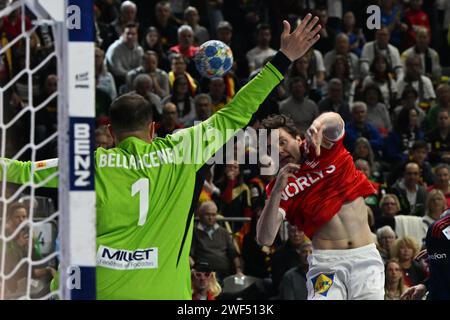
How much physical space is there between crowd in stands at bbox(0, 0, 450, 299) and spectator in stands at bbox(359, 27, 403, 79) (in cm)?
2

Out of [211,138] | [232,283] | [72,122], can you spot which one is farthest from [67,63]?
[232,283]

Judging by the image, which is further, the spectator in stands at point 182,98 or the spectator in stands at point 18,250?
the spectator in stands at point 182,98

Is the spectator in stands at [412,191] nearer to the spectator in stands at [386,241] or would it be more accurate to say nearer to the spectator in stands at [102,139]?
the spectator in stands at [386,241]

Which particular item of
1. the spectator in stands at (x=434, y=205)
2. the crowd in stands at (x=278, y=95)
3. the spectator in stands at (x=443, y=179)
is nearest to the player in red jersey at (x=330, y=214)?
the crowd in stands at (x=278, y=95)

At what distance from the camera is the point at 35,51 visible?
44.9 ft

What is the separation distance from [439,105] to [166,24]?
177 inches

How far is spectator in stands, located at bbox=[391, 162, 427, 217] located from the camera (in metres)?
13.9

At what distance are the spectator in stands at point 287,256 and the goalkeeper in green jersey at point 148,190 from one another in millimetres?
6075

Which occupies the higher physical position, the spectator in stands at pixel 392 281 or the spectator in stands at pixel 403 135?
the spectator in stands at pixel 403 135

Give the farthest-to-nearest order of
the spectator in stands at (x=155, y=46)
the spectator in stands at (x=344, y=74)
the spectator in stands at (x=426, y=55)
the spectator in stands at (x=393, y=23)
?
the spectator in stands at (x=393, y=23) < the spectator in stands at (x=426, y=55) < the spectator in stands at (x=344, y=74) < the spectator in stands at (x=155, y=46)

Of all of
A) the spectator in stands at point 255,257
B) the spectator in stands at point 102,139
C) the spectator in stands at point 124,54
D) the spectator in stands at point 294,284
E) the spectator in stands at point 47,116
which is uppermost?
the spectator in stands at point 124,54

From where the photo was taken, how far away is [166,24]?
17.0 meters

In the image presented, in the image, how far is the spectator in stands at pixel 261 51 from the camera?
16672 millimetres

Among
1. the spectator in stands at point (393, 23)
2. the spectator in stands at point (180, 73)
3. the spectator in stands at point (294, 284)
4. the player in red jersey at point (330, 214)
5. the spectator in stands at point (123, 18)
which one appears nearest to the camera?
the player in red jersey at point (330, 214)
